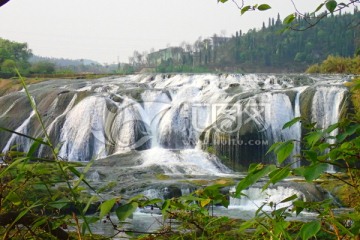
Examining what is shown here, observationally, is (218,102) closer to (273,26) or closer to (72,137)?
(72,137)

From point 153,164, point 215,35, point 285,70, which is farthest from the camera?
point 215,35

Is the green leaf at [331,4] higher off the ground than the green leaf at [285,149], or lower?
higher

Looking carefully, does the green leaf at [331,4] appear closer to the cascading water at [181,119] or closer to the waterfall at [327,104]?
the cascading water at [181,119]

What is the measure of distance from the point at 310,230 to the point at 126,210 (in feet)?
1.10

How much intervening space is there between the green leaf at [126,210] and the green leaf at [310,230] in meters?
0.31

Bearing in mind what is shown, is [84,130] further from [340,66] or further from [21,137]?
[340,66]

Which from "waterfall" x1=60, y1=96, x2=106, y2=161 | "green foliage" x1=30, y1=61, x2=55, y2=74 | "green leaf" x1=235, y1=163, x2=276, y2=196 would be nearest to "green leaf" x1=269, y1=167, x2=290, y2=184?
"green leaf" x1=235, y1=163, x2=276, y2=196

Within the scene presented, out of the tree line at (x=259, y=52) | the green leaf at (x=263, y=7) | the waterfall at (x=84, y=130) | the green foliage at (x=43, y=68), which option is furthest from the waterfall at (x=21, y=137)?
the tree line at (x=259, y=52)

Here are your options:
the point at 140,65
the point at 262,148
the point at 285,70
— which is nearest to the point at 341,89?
the point at 262,148

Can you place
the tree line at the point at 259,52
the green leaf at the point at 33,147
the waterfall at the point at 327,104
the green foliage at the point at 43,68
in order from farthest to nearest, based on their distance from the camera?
the tree line at the point at 259,52
the green foliage at the point at 43,68
the waterfall at the point at 327,104
the green leaf at the point at 33,147

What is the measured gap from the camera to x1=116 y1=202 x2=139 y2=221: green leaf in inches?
33.9

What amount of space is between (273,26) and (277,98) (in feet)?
183

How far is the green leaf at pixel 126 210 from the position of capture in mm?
862

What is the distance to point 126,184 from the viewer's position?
10422mm
